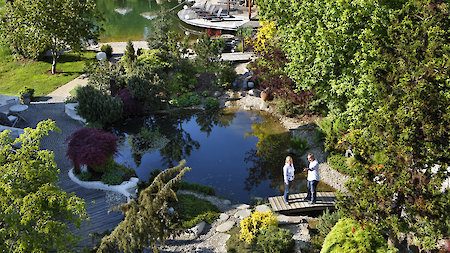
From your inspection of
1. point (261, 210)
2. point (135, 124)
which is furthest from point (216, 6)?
point (261, 210)

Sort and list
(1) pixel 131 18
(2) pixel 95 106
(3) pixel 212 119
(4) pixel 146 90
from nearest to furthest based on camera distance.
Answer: (2) pixel 95 106 < (4) pixel 146 90 < (3) pixel 212 119 < (1) pixel 131 18

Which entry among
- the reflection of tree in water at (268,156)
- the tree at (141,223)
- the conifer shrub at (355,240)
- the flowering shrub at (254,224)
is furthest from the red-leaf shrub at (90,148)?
the conifer shrub at (355,240)

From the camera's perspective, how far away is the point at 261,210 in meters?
12.3

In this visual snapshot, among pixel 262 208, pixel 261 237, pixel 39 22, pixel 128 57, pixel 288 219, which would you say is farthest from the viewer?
pixel 128 57

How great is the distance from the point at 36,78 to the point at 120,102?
8.56 meters

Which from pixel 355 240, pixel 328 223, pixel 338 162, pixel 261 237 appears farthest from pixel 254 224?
pixel 338 162

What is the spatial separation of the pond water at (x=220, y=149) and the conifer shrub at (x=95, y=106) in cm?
104

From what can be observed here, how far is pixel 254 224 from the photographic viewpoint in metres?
10.9

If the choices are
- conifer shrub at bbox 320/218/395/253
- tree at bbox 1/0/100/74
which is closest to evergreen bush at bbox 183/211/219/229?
conifer shrub at bbox 320/218/395/253

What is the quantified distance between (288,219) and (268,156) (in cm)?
459

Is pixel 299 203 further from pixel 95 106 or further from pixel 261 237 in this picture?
pixel 95 106

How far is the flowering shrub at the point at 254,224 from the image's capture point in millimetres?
10703

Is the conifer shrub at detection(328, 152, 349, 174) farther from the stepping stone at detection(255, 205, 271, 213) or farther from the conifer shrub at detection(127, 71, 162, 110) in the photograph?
the conifer shrub at detection(127, 71, 162, 110)

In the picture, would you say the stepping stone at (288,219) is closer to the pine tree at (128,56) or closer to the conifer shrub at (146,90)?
the conifer shrub at (146,90)
